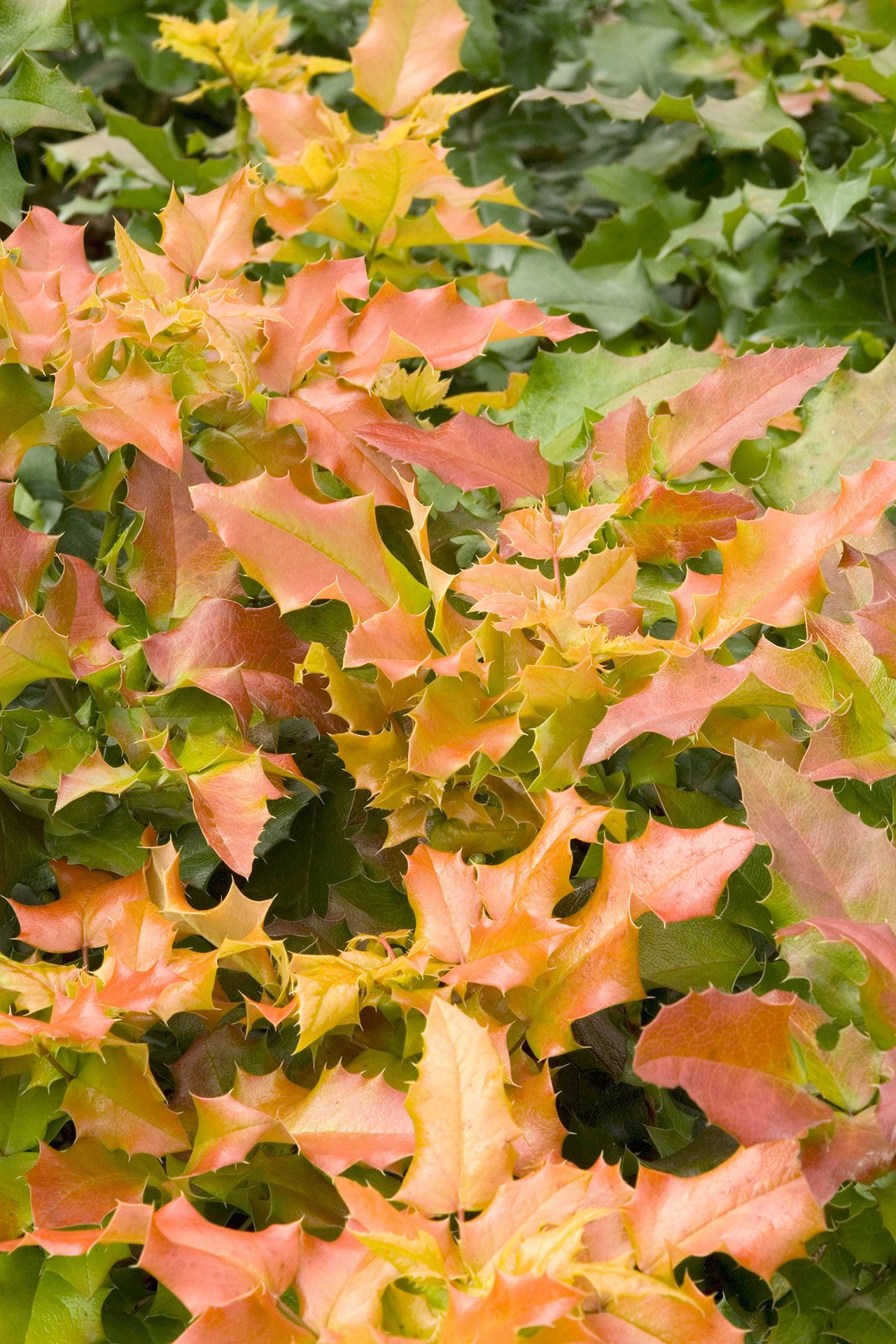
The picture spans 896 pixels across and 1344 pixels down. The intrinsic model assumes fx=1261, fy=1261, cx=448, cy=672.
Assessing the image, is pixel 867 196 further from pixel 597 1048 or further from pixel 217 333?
pixel 597 1048

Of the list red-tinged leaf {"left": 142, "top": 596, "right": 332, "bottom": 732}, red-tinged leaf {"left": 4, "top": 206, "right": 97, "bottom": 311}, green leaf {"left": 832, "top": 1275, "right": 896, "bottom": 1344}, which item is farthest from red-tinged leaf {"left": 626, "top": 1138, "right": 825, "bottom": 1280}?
red-tinged leaf {"left": 4, "top": 206, "right": 97, "bottom": 311}

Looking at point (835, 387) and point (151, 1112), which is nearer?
point (151, 1112)

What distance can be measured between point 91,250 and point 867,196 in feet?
3.61

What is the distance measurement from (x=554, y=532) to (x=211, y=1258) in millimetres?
396

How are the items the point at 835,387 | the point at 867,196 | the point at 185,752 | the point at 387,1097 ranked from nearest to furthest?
the point at 387,1097, the point at 185,752, the point at 835,387, the point at 867,196

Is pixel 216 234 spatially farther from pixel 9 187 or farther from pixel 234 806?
pixel 234 806

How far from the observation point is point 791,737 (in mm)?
688

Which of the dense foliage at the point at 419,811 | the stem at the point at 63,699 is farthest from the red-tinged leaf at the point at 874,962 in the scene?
the stem at the point at 63,699

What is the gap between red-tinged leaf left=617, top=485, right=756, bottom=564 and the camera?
2.46 feet

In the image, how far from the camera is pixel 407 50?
1.02 m

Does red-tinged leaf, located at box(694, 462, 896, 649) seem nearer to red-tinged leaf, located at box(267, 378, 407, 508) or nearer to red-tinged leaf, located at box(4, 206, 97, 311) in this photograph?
red-tinged leaf, located at box(267, 378, 407, 508)

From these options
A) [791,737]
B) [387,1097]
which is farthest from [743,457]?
[387,1097]

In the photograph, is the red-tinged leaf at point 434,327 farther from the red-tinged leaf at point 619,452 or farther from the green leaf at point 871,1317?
the green leaf at point 871,1317

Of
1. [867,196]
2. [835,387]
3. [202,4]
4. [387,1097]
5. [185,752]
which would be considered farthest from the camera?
[202,4]
